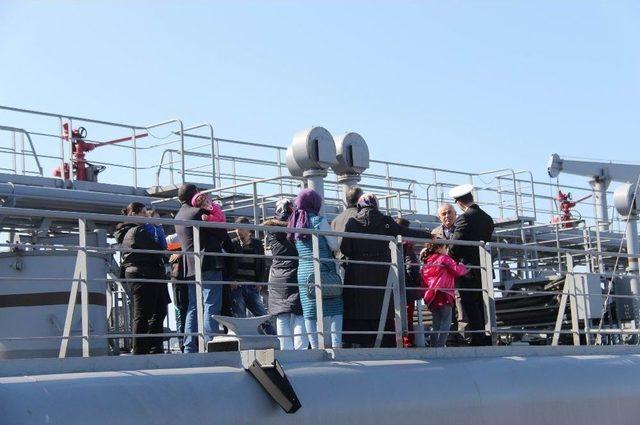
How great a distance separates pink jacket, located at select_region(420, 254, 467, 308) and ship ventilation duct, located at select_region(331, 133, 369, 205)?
1.84 m

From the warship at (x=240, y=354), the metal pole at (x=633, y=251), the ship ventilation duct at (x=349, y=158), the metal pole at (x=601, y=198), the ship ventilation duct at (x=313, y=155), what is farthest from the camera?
the metal pole at (x=601, y=198)

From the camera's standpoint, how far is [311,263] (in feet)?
28.0

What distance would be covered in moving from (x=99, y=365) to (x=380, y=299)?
2957mm

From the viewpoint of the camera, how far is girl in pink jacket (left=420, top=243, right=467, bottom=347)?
31.1 ft

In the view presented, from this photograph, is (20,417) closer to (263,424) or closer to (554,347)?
(263,424)

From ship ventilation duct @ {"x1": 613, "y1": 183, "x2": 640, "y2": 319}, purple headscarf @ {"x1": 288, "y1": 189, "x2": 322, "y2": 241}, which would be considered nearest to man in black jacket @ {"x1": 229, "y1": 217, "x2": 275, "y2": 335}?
purple headscarf @ {"x1": 288, "y1": 189, "x2": 322, "y2": 241}

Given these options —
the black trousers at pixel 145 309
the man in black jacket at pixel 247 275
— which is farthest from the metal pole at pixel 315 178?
the black trousers at pixel 145 309

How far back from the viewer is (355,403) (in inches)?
296

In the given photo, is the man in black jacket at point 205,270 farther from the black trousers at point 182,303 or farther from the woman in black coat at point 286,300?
the woman in black coat at point 286,300

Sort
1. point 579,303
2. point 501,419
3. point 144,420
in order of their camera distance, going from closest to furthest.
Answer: point 144,420
point 501,419
point 579,303

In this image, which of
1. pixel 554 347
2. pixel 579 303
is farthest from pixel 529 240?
pixel 554 347

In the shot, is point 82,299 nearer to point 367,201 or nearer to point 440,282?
point 367,201

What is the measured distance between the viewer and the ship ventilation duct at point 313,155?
34.9ft

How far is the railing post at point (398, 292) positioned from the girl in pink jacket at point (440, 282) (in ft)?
2.27
